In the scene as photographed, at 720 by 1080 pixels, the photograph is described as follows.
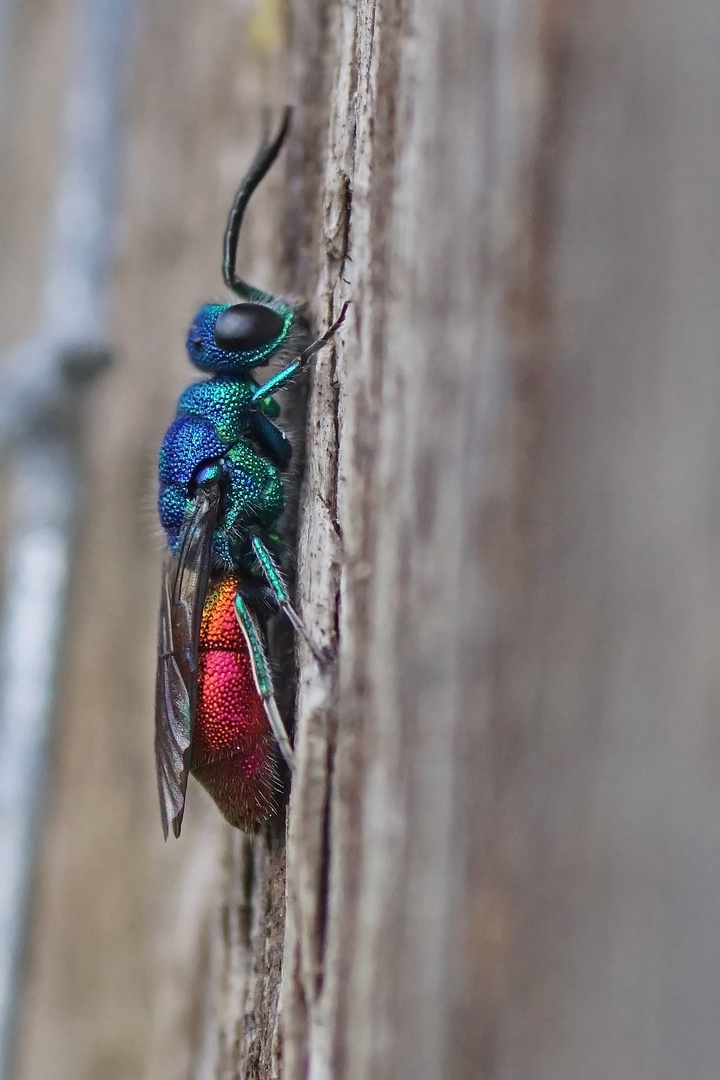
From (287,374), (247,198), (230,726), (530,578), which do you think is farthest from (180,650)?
(530,578)

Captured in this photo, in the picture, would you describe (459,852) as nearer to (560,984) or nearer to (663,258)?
(560,984)

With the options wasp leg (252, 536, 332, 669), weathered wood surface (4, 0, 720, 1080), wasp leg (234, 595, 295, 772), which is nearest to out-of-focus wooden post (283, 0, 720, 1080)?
weathered wood surface (4, 0, 720, 1080)

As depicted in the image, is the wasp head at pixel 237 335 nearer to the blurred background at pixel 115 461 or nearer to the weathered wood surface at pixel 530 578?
the blurred background at pixel 115 461

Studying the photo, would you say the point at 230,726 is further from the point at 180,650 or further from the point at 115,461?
the point at 115,461

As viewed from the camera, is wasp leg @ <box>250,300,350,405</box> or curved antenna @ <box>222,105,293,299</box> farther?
curved antenna @ <box>222,105,293,299</box>

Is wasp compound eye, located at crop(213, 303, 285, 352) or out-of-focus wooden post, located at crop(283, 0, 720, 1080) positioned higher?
wasp compound eye, located at crop(213, 303, 285, 352)

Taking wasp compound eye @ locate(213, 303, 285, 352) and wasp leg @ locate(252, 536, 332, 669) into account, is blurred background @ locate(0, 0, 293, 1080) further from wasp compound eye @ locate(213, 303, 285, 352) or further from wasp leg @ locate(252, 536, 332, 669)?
wasp leg @ locate(252, 536, 332, 669)

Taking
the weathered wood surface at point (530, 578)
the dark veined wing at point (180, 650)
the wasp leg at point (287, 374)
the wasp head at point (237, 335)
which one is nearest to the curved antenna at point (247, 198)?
the wasp head at point (237, 335)
